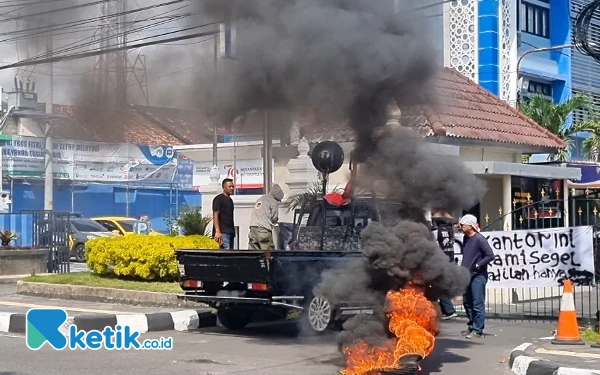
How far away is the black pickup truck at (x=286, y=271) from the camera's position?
34.7ft

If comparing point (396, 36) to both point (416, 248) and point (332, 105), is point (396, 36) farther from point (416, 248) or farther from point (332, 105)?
point (416, 248)

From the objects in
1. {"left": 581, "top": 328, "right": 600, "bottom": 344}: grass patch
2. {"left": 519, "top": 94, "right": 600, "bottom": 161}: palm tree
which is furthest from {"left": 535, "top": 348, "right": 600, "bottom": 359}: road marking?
{"left": 519, "top": 94, "right": 600, "bottom": 161}: palm tree

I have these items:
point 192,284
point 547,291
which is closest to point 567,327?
point 192,284

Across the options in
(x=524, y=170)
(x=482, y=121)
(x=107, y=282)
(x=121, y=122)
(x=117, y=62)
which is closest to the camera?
(x=117, y=62)

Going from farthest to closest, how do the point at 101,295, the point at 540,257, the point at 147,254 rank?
the point at 147,254 → the point at 101,295 → the point at 540,257

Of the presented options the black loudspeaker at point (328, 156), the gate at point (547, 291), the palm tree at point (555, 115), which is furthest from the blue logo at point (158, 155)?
the black loudspeaker at point (328, 156)

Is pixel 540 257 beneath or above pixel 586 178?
beneath

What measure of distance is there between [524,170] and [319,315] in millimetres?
8799

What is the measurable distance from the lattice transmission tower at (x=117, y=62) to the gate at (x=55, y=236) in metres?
9.73

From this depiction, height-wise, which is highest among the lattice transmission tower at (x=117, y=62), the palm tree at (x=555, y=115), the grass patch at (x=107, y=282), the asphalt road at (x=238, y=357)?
the palm tree at (x=555, y=115)

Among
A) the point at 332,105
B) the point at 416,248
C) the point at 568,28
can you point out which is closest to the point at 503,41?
the point at 568,28

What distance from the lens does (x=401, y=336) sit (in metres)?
8.12

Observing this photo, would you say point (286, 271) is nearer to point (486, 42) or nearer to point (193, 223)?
point (193, 223)

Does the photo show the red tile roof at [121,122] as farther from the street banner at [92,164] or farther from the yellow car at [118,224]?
the yellow car at [118,224]
